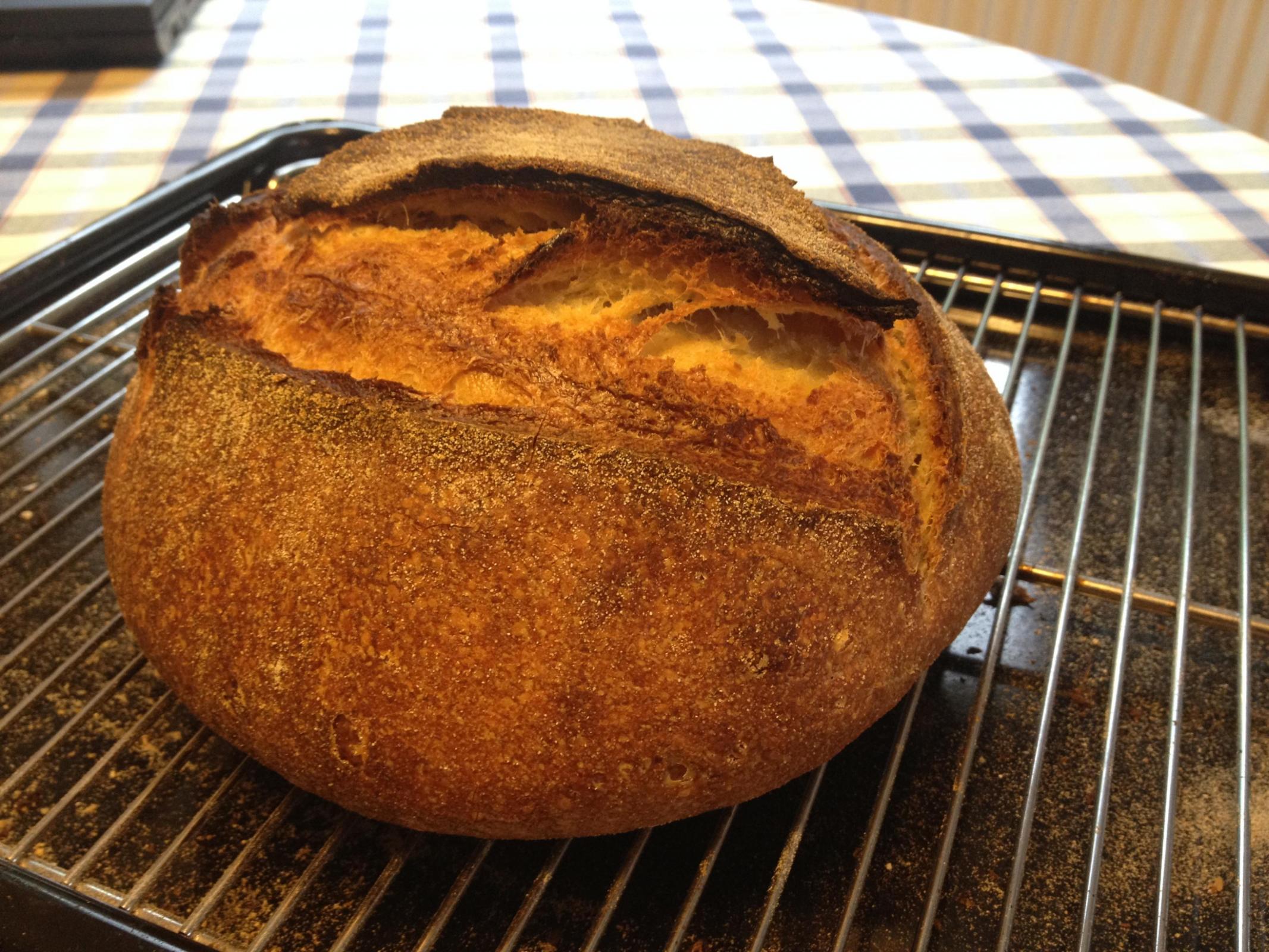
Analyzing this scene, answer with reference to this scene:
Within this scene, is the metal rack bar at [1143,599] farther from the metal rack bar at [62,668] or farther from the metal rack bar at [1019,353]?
the metal rack bar at [62,668]

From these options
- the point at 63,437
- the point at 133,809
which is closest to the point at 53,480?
the point at 63,437

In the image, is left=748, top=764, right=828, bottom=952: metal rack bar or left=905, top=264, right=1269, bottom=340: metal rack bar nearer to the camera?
left=748, top=764, right=828, bottom=952: metal rack bar

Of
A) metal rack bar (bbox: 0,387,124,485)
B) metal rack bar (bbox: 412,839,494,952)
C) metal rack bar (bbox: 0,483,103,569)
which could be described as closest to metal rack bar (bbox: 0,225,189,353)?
metal rack bar (bbox: 0,387,124,485)

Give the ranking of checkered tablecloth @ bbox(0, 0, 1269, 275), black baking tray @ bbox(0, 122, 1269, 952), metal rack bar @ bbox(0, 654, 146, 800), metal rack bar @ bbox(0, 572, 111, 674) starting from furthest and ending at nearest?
checkered tablecloth @ bbox(0, 0, 1269, 275) → metal rack bar @ bbox(0, 572, 111, 674) → metal rack bar @ bbox(0, 654, 146, 800) → black baking tray @ bbox(0, 122, 1269, 952)

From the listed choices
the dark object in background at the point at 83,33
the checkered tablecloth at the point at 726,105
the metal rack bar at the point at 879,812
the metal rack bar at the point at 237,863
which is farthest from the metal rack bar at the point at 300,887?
the dark object in background at the point at 83,33

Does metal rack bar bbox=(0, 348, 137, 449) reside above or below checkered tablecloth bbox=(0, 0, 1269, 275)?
below

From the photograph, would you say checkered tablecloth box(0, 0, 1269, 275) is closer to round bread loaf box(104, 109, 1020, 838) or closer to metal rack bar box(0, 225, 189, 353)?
metal rack bar box(0, 225, 189, 353)
